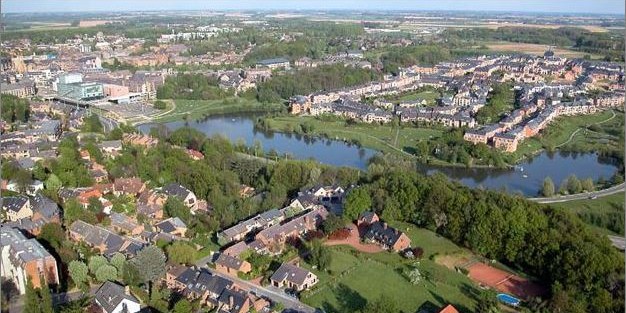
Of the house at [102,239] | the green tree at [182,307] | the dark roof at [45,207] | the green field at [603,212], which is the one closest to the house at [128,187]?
the dark roof at [45,207]

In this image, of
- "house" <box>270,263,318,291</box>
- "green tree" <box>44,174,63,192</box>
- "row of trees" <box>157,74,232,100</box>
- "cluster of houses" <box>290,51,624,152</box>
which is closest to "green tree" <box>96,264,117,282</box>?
"house" <box>270,263,318,291</box>

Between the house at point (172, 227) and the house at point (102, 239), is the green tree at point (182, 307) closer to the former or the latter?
the house at point (102, 239)

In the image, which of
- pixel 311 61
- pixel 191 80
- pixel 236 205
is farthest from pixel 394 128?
pixel 311 61

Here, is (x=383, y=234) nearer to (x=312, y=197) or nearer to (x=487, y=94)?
(x=312, y=197)

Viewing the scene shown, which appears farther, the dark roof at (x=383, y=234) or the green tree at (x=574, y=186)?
the green tree at (x=574, y=186)

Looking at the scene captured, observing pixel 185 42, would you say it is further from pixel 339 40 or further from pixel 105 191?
pixel 105 191

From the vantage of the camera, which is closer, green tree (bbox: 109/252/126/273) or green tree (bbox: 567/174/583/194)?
green tree (bbox: 109/252/126/273)

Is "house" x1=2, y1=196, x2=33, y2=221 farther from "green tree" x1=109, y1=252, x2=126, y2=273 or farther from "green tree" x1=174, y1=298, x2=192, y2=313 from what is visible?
"green tree" x1=174, y1=298, x2=192, y2=313
